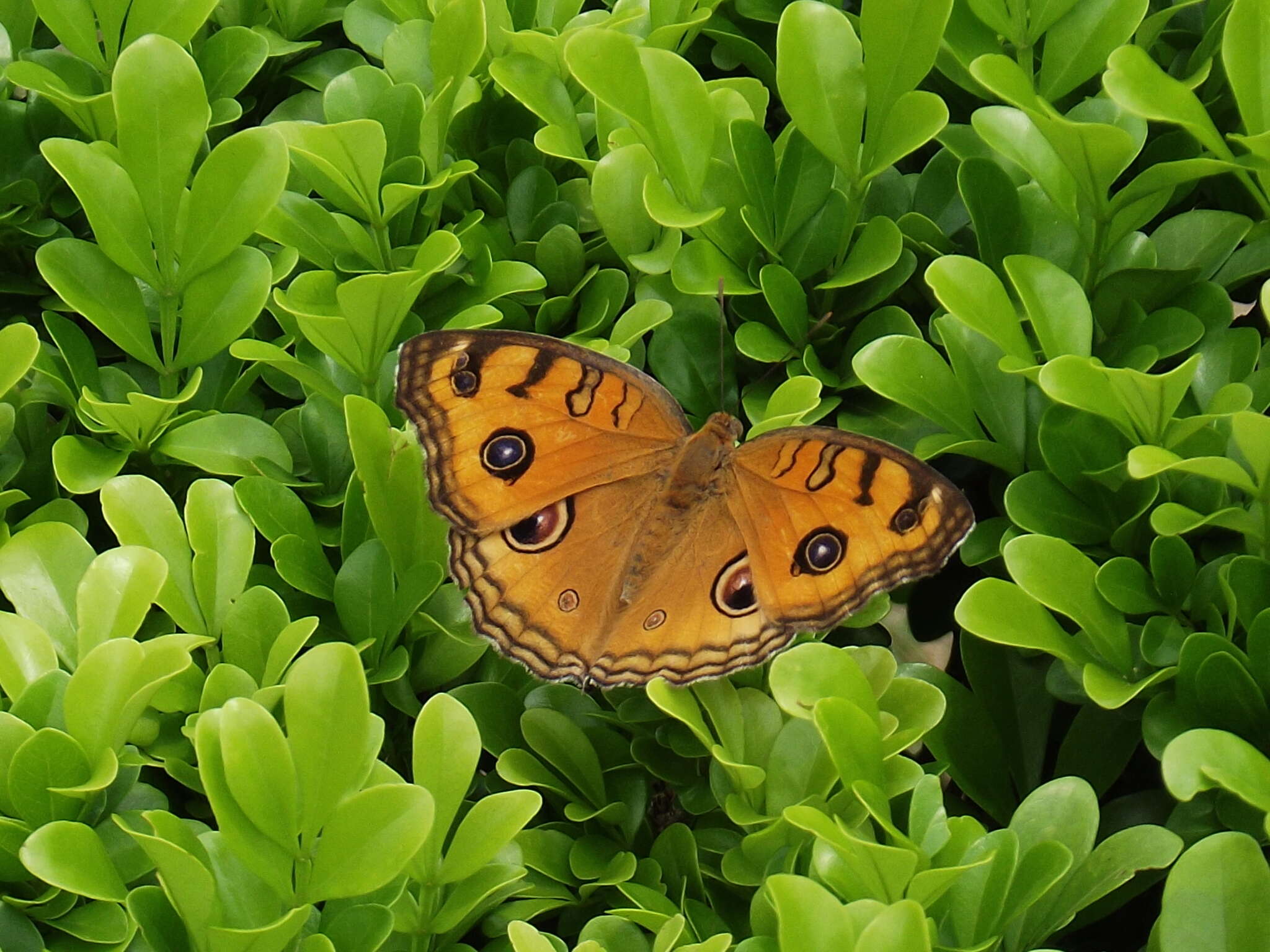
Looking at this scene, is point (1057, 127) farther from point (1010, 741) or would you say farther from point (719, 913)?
point (719, 913)

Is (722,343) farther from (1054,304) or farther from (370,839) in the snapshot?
(370,839)

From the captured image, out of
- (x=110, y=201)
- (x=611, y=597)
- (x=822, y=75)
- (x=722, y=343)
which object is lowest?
(x=611, y=597)

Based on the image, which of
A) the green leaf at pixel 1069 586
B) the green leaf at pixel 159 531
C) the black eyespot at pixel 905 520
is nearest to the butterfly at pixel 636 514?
the black eyespot at pixel 905 520

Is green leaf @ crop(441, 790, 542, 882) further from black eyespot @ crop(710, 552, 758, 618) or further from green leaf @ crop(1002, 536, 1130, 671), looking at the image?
green leaf @ crop(1002, 536, 1130, 671)

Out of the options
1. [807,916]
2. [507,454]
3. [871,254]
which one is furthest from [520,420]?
[807,916]

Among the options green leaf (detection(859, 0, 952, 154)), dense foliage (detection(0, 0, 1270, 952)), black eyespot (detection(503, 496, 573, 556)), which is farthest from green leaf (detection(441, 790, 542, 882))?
green leaf (detection(859, 0, 952, 154))

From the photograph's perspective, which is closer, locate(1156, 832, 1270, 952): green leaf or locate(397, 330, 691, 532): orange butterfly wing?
locate(1156, 832, 1270, 952): green leaf

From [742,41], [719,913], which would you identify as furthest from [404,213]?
[719,913]
